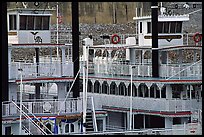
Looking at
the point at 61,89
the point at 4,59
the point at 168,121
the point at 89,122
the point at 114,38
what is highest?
the point at 114,38

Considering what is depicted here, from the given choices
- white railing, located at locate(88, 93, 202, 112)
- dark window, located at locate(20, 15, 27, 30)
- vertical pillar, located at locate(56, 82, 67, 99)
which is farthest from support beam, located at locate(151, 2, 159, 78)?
dark window, located at locate(20, 15, 27, 30)

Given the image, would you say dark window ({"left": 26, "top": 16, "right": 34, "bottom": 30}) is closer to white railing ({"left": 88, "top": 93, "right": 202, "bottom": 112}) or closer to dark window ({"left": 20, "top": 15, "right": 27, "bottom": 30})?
dark window ({"left": 20, "top": 15, "right": 27, "bottom": 30})

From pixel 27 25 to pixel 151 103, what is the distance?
7.63m

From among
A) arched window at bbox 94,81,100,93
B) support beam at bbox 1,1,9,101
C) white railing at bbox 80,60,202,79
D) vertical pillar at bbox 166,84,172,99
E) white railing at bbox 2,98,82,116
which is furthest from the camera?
arched window at bbox 94,81,100,93

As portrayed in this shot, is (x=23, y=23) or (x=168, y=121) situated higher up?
(x=23, y=23)

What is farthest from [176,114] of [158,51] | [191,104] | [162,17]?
[162,17]

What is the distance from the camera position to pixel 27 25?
40.0m

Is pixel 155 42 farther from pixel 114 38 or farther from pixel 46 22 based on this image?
pixel 46 22

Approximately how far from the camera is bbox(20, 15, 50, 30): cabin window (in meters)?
40.0

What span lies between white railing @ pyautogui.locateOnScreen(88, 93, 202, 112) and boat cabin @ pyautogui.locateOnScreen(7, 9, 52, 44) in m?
4.50

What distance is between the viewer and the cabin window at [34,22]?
39969mm

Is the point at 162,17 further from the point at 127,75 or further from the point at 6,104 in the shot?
the point at 6,104

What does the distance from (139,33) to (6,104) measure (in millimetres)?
14585

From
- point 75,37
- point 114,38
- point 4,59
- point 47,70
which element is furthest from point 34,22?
point 114,38
